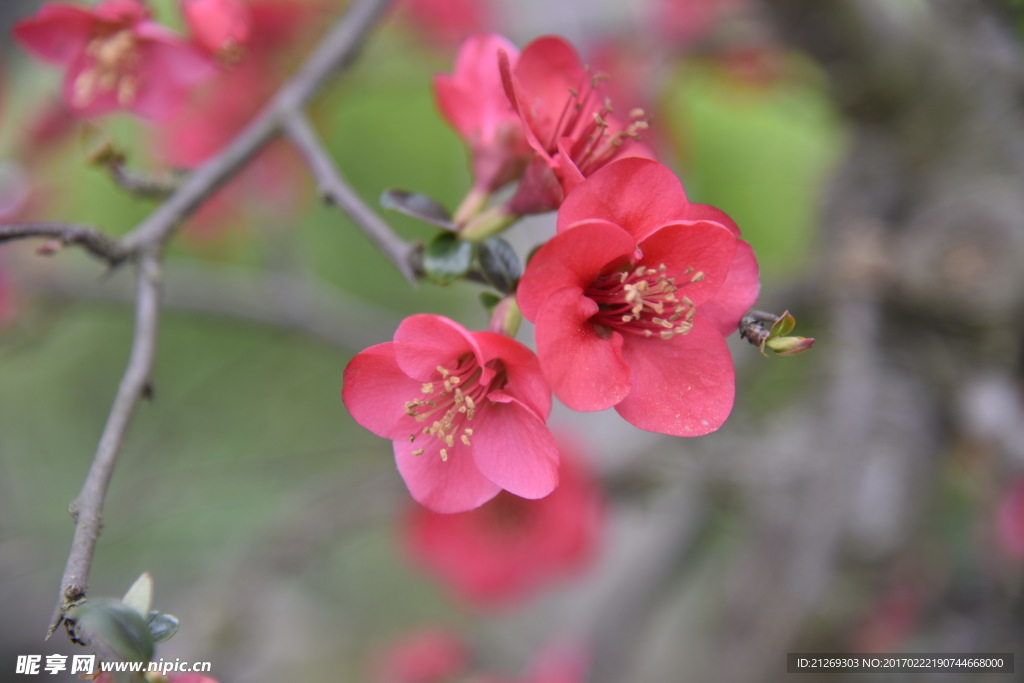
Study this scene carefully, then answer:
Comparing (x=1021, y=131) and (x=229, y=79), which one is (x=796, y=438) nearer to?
(x=1021, y=131)

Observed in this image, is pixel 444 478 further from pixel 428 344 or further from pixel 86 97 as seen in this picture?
pixel 86 97

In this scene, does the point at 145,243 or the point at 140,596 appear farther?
the point at 145,243

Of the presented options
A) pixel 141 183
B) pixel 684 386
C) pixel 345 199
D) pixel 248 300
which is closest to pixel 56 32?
pixel 141 183

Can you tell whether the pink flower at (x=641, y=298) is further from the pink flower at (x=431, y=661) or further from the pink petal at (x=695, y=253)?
the pink flower at (x=431, y=661)

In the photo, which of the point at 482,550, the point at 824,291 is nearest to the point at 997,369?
the point at 824,291

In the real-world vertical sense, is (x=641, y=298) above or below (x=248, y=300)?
above

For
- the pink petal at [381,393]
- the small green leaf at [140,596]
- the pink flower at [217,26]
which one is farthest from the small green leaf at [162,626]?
the pink flower at [217,26]
